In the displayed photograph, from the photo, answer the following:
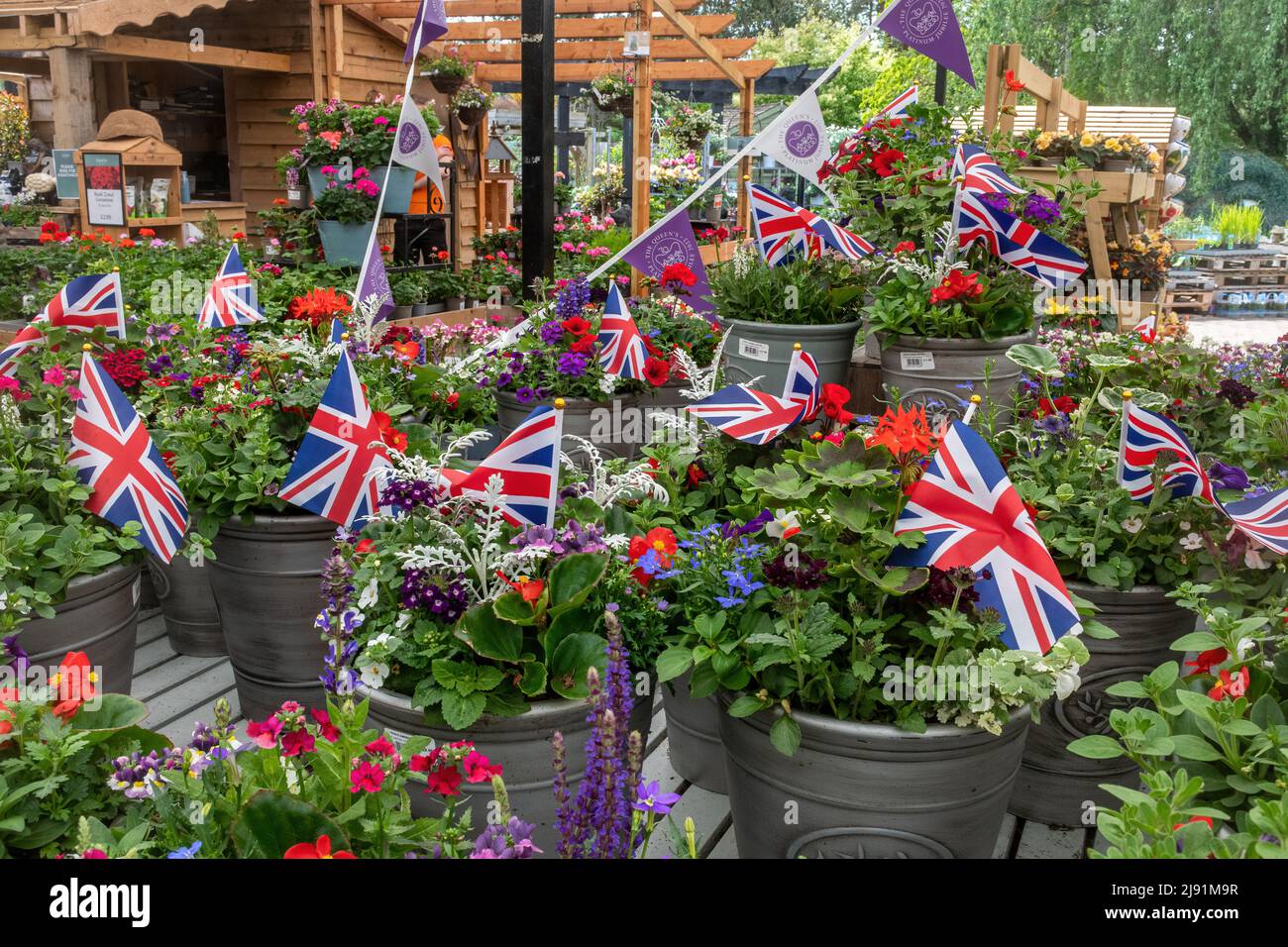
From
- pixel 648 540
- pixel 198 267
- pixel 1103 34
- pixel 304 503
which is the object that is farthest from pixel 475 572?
pixel 1103 34

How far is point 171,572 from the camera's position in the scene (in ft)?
9.64

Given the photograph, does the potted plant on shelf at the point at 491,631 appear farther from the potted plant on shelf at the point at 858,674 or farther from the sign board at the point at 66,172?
the sign board at the point at 66,172

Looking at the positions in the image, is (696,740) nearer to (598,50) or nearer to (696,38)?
(696,38)

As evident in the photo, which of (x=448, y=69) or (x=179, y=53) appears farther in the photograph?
(x=179, y=53)

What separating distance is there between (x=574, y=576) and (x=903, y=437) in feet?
1.90

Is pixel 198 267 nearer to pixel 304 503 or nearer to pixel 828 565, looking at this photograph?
pixel 304 503

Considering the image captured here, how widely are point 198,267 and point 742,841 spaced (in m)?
4.35

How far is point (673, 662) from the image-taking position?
5.41 feet

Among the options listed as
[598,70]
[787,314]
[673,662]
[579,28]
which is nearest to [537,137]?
[787,314]

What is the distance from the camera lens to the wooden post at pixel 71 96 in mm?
6531

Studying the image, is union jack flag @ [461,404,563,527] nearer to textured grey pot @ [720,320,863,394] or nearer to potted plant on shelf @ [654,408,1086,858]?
potted plant on shelf @ [654,408,1086,858]

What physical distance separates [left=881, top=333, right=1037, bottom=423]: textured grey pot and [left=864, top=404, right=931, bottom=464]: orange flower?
1451 millimetres

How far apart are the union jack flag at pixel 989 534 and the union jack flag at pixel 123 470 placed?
157 centimetres

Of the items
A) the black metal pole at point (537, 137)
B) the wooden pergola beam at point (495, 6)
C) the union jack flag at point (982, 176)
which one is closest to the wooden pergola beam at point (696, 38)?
the wooden pergola beam at point (495, 6)
